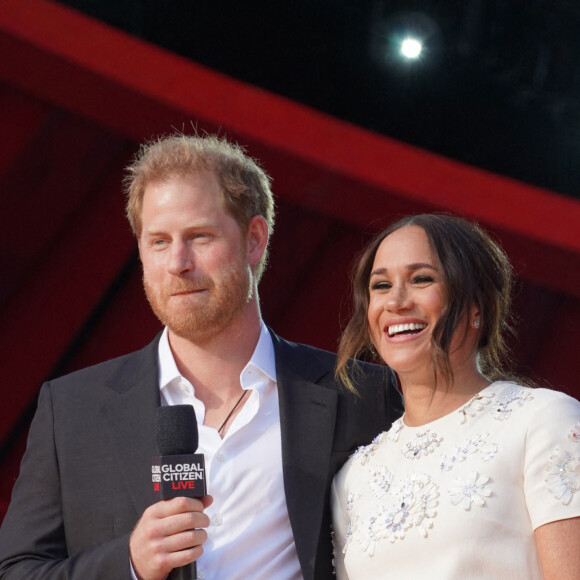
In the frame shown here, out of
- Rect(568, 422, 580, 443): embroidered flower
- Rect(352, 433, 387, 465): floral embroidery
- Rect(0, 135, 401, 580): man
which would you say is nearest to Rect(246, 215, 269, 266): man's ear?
Rect(0, 135, 401, 580): man

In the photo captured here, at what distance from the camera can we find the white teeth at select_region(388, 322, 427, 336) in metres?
1.90

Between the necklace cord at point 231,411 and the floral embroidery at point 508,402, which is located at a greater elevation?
the necklace cord at point 231,411

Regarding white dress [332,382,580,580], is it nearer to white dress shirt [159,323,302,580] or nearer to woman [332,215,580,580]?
woman [332,215,580,580]

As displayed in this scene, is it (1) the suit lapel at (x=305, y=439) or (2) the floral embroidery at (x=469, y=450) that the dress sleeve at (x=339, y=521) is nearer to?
(1) the suit lapel at (x=305, y=439)

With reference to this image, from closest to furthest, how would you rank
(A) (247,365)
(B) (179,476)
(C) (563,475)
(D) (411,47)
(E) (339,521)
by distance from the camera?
(B) (179,476)
(C) (563,475)
(E) (339,521)
(A) (247,365)
(D) (411,47)

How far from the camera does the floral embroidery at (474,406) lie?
1853mm

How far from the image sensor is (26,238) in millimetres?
3652

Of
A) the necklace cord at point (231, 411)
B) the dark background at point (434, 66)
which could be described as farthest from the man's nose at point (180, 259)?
the dark background at point (434, 66)

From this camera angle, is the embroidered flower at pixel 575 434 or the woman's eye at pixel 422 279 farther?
the woman's eye at pixel 422 279

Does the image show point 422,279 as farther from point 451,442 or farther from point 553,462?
point 553,462

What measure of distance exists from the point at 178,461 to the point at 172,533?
117mm

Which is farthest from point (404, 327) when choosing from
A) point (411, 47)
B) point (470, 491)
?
point (411, 47)

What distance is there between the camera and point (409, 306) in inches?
74.9

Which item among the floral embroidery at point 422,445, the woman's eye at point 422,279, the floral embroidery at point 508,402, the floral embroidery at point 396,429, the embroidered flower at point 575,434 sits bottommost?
the embroidered flower at point 575,434
